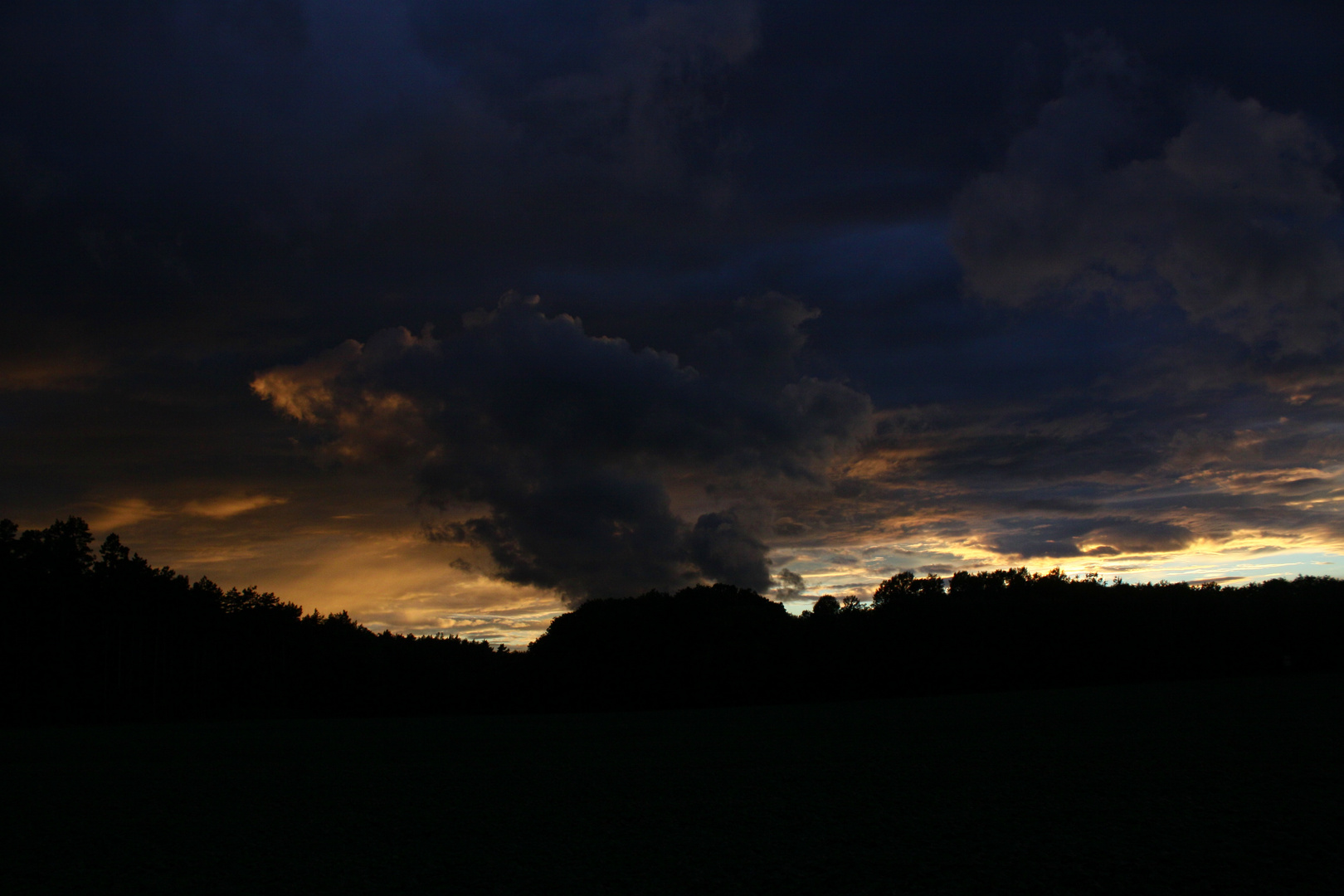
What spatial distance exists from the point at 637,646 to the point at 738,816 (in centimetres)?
8080

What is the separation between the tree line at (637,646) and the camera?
74125 mm

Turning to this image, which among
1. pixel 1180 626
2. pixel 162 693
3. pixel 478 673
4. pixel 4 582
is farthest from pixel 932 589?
pixel 4 582

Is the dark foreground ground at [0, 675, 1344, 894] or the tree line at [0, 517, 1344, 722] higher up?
the tree line at [0, 517, 1344, 722]

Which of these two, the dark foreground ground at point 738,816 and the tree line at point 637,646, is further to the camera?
the tree line at point 637,646

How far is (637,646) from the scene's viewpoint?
95000mm

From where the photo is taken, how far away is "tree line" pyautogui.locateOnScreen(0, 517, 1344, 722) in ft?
243

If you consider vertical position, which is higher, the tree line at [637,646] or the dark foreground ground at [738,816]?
the tree line at [637,646]

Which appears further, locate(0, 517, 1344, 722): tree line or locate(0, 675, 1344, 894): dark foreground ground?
locate(0, 517, 1344, 722): tree line

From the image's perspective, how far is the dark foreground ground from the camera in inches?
450

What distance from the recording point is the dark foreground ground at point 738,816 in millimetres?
11422

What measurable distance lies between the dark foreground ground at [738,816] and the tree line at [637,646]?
163ft

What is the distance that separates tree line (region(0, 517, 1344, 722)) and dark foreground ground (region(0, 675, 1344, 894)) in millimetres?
49807

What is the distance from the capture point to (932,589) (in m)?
103

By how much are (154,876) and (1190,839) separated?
14283 millimetres
